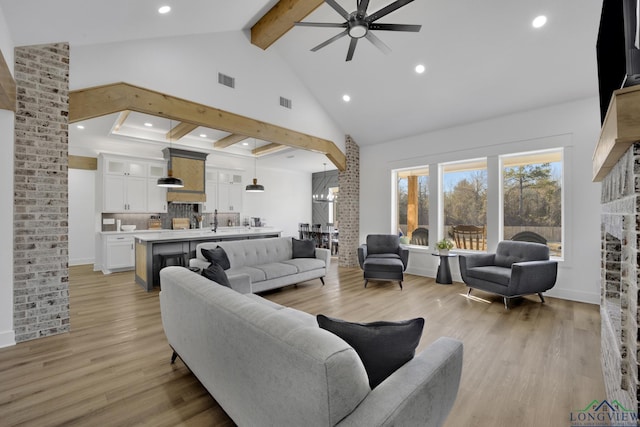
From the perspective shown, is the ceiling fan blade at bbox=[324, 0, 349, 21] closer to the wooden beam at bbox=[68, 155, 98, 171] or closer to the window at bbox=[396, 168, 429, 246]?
the window at bbox=[396, 168, 429, 246]

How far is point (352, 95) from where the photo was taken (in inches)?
231

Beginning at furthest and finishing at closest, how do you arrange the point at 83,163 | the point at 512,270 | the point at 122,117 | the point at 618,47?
the point at 83,163, the point at 122,117, the point at 512,270, the point at 618,47

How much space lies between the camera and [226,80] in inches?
193

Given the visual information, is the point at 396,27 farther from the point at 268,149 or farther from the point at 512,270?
the point at 268,149

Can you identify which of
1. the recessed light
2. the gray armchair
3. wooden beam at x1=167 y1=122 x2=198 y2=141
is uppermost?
the recessed light

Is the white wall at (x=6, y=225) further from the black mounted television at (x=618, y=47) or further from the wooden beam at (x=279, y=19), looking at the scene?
the black mounted television at (x=618, y=47)

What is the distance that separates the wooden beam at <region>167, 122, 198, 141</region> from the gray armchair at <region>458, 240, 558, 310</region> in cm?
565

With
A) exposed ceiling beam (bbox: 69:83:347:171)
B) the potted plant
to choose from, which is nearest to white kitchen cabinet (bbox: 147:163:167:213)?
exposed ceiling beam (bbox: 69:83:347:171)

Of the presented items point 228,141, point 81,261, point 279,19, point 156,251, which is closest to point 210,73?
point 279,19

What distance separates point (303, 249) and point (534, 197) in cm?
414

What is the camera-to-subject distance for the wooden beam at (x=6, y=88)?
242 cm

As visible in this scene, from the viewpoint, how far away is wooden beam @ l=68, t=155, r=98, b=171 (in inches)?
270

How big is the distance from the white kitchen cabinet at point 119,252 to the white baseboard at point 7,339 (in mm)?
3645

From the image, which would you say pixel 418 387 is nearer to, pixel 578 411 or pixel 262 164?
pixel 578 411
